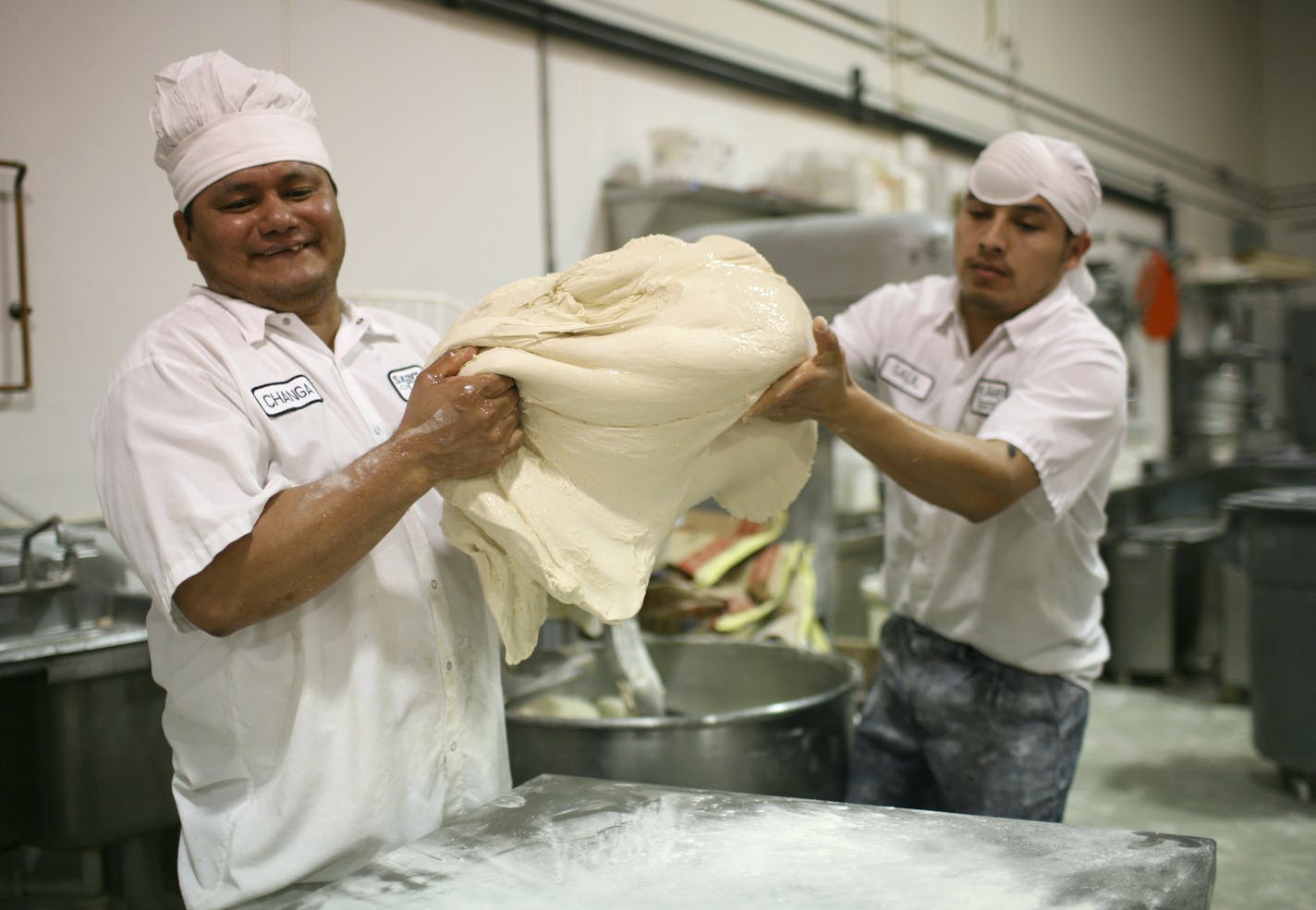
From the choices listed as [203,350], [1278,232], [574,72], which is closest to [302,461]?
[203,350]

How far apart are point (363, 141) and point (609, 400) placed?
177cm

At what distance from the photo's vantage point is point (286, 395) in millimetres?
1262

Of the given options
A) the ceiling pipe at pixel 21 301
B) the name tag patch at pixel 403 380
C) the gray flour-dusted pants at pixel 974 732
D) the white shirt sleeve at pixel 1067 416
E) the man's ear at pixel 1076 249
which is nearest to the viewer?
the name tag patch at pixel 403 380

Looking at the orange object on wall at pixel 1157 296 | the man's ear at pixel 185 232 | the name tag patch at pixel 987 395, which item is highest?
the orange object on wall at pixel 1157 296

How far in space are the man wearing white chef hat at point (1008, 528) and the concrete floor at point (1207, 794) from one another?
1.32 m

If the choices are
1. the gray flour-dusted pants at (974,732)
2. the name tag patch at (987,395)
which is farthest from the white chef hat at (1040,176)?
the gray flour-dusted pants at (974,732)

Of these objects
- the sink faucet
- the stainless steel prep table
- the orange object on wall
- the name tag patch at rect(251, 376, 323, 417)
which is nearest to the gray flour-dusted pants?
the stainless steel prep table

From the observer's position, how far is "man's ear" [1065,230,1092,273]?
1.81 m

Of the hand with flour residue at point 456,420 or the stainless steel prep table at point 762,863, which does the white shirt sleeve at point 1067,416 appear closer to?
the stainless steel prep table at point 762,863

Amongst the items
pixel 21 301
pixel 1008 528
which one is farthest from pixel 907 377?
pixel 21 301

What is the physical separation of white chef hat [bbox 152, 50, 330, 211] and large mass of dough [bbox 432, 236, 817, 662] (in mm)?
317

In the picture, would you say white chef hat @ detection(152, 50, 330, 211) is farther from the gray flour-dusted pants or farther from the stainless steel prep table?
the gray flour-dusted pants

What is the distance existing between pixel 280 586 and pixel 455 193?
2.05 metres

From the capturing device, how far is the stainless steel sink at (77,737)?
1769 mm
